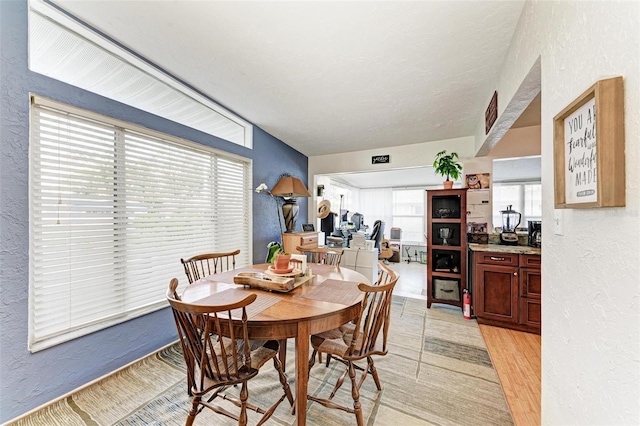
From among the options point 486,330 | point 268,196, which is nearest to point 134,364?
point 268,196

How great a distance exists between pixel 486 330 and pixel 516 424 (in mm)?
1351

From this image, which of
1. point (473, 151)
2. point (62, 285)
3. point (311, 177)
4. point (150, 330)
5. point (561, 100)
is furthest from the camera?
point (311, 177)

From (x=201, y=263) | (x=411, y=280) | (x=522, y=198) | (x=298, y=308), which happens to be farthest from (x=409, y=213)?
(x=298, y=308)

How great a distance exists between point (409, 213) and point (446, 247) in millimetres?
4505

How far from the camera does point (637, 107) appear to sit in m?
0.65

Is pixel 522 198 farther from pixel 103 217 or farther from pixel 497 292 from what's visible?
pixel 103 217

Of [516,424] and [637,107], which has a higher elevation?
[637,107]

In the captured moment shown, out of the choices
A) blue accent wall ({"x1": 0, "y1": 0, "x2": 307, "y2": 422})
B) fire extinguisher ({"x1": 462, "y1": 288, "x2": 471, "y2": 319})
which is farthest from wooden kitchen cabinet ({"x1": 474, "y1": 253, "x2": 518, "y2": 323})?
blue accent wall ({"x1": 0, "y1": 0, "x2": 307, "y2": 422})

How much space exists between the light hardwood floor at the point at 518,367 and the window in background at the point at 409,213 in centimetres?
492

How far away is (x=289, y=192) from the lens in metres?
3.45

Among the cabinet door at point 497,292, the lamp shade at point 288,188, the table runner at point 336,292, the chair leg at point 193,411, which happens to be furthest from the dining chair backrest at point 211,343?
the cabinet door at point 497,292

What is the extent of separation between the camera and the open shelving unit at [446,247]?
10.5ft

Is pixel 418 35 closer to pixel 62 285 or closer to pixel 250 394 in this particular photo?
pixel 250 394

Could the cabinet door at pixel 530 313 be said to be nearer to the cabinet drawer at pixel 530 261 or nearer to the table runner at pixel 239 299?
the cabinet drawer at pixel 530 261
